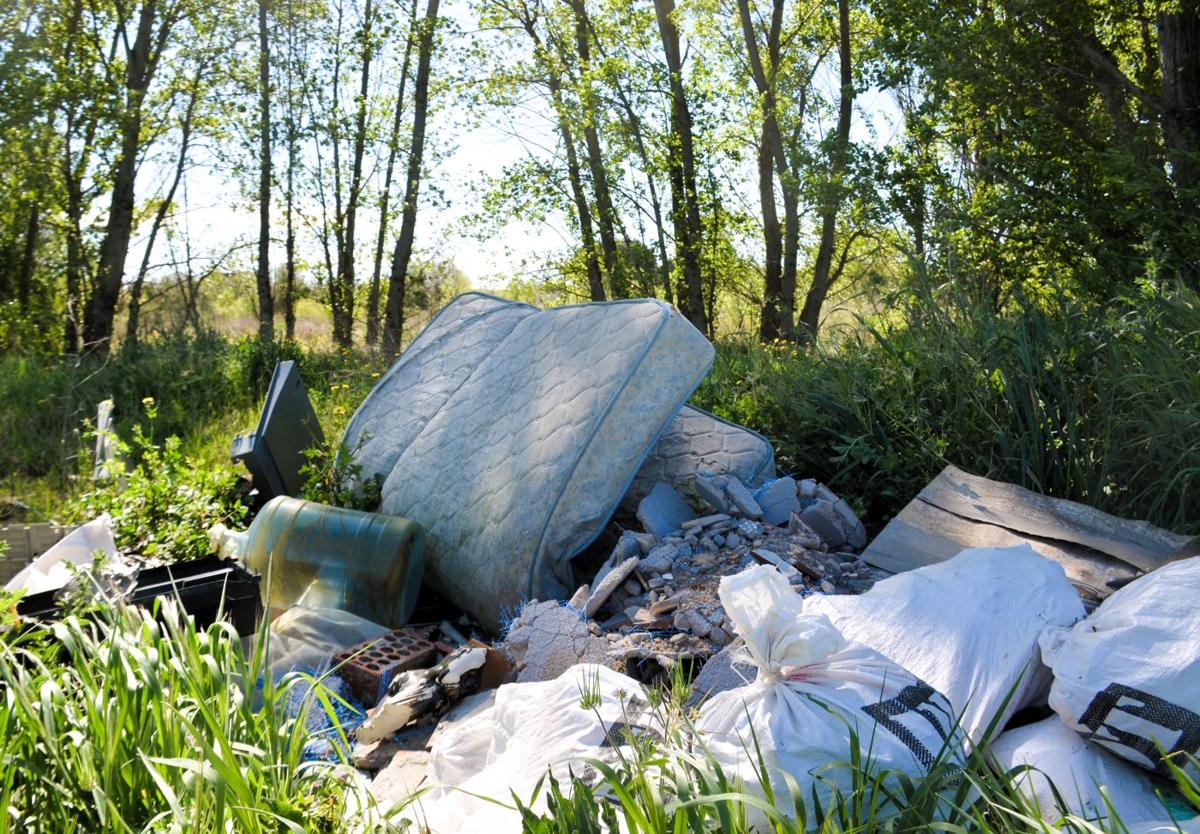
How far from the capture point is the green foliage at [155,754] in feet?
6.10

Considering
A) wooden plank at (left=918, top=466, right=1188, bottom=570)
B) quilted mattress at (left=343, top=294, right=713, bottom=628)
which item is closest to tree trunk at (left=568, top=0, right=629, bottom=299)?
quilted mattress at (left=343, top=294, right=713, bottom=628)

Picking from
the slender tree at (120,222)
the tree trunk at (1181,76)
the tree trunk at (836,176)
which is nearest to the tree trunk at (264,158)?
the slender tree at (120,222)

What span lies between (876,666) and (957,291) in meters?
2.75

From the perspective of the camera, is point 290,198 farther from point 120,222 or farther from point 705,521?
point 705,521

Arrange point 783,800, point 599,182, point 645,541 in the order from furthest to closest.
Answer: point 599,182 < point 645,541 < point 783,800

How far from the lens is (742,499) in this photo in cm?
389

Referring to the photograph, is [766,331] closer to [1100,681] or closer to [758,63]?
[758,63]

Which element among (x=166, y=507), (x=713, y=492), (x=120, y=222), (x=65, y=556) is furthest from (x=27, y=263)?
(x=713, y=492)

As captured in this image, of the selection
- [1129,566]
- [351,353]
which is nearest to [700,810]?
[1129,566]

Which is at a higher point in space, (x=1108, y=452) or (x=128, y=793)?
(x=1108, y=452)

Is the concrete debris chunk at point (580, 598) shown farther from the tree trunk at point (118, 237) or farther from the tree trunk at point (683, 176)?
the tree trunk at point (118, 237)

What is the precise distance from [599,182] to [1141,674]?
13.3 m

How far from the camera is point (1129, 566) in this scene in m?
3.01

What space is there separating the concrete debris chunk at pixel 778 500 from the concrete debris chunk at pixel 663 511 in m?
0.30
